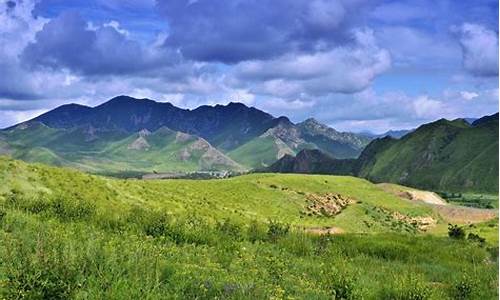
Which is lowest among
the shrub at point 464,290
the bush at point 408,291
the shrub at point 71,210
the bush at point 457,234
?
the bush at point 457,234

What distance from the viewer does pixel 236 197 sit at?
89.4 m

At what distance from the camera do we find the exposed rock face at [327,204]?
316 ft

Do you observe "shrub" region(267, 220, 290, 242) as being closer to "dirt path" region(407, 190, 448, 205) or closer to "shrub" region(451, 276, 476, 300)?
"shrub" region(451, 276, 476, 300)

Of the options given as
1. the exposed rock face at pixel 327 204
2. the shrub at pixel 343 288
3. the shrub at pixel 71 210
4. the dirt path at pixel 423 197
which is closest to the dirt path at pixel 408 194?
the dirt path at pixel 423 197

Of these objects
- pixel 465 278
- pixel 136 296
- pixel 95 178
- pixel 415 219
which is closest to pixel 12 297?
pixel 136 296

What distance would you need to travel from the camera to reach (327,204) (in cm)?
10250

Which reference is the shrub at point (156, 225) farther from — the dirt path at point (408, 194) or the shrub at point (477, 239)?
the dirt path at point (408, 194)

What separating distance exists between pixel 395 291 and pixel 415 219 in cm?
9784

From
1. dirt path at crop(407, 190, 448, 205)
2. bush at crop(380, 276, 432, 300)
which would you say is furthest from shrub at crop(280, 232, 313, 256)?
dirt path at crop(407, 190, 448, 205)

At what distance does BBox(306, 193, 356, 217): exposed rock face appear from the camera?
96350 millimetres

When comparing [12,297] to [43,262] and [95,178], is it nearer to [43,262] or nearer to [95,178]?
[43,262]

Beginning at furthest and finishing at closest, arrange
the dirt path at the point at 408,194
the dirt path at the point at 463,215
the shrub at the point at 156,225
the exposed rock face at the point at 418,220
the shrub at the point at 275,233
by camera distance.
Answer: the dirt path at the point at 408,194 < the dirt path at the point at 463,215 < the exposed rock face at the point at 418,220 < the shrub at the point at 275,233 < the shrub at the point at 156,225

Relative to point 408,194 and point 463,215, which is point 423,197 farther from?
point 463,215

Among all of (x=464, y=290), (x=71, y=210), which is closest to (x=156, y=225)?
(x=71, y=210)
